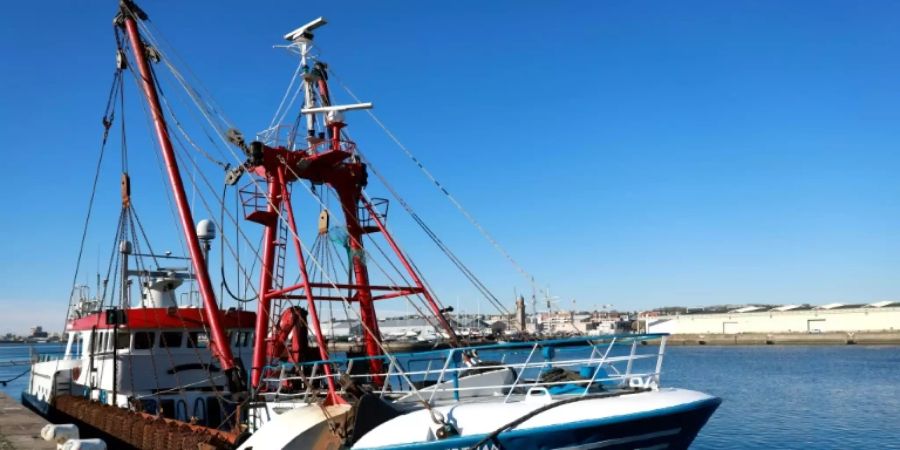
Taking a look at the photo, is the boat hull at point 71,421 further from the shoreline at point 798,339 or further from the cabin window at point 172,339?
the shoreline at point 798,339

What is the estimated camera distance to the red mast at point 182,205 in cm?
1806

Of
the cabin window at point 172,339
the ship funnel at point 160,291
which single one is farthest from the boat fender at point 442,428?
the ship funnel at point 160,291

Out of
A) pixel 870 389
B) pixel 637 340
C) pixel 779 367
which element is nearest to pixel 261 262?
pixel 637 340

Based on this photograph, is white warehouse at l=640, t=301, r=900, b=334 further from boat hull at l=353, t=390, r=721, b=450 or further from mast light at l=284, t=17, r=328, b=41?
boat hull at l=353, t=390, r=721, b=450

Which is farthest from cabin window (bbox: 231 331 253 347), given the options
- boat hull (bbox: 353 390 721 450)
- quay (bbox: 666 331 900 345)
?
quay (bbox: 666 331 900 345)

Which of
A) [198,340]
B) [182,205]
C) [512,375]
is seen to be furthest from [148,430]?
[198,340]

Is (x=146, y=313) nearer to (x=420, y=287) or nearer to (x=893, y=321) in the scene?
(x=420, y=287)

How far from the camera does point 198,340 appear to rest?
26.0 meters

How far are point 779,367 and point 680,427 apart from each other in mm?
54374

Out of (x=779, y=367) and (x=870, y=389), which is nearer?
(x=870, y=389)

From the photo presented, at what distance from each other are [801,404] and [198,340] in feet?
Result: 91.4

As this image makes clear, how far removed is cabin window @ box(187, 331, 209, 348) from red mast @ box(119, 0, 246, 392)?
392 centimetres

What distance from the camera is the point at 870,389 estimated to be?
135 feet

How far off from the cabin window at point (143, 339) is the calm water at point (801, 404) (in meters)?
4.18
